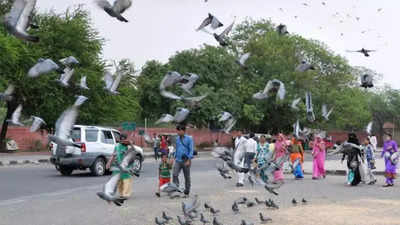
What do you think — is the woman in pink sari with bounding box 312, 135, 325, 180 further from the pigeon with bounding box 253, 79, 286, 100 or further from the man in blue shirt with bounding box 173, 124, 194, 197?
the pigeon with bounding box 253, 79, 286, 100

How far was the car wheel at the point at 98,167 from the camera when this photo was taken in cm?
1870

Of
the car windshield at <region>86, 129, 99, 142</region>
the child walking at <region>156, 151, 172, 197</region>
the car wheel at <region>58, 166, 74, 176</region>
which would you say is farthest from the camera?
the car wheel at <region>58, 166, 74, 176</region>

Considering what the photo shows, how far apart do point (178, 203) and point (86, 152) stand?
303 inches

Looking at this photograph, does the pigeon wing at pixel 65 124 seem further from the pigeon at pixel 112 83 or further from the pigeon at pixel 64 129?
the pigeon at pixel 112 83

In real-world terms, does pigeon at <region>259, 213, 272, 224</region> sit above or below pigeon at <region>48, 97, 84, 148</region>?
below

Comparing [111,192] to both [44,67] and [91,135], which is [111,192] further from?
[91,135]

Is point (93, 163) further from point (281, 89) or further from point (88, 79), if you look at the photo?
point (88, 79)

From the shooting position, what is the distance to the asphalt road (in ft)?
30.6

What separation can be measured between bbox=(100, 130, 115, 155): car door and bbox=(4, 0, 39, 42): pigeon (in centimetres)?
1332

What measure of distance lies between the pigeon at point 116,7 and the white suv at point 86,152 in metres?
11.4

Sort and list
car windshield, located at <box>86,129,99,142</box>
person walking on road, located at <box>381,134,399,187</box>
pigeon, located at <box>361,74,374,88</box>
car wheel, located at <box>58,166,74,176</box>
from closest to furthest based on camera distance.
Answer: pigeon, located at <box>361,74,374,88</box> < person walking on road, located at <box>381,134,399,187</box> < car windshield, located at <box>86,129,99,142</box> < car wheel, located at <box>58,166,74,176</box>

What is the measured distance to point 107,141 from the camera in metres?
19.5

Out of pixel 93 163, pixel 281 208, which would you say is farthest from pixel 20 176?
pixel 281 208

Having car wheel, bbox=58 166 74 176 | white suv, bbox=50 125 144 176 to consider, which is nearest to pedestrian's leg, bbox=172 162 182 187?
white suv, bbox=50 125 144 176
